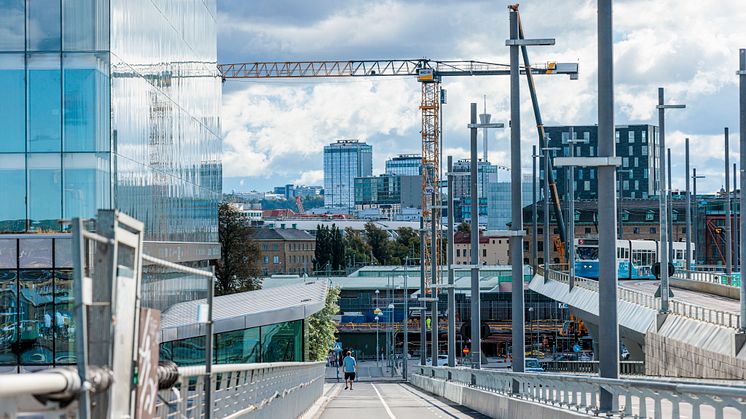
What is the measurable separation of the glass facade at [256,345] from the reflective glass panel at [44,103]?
20.5 ft

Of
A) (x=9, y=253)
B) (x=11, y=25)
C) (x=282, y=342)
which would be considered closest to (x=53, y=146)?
(x=9, y=253)

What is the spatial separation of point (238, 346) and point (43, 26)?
10.8 metres

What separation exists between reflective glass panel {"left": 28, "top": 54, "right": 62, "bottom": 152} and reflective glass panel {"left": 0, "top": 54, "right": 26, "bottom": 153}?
0.16 m

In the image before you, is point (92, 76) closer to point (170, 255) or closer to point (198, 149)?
point (170, 255)

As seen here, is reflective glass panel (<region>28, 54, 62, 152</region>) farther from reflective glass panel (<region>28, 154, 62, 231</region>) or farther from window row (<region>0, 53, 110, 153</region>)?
reflective glass panel (<region>28, 154, 62, 231</region>)

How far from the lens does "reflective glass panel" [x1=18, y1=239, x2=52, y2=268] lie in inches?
1114

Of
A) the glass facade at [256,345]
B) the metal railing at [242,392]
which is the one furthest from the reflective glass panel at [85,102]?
the metal railing at [242,392]

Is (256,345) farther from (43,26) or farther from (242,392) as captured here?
(242,392)

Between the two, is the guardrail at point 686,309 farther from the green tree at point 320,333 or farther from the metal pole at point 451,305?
the green tree at point 320,333

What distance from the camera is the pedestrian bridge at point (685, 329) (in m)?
40.2

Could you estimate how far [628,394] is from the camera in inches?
674

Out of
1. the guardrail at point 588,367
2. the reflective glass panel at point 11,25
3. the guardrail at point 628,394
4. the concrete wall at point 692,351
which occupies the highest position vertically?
the reflective glass panel at point 11,25

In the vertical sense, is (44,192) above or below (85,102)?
below

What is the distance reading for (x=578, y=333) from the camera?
128250 mm
